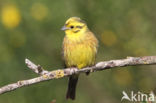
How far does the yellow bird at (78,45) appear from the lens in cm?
551

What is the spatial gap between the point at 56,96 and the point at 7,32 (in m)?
1.24

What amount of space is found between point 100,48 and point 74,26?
175cm

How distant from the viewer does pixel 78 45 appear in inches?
219

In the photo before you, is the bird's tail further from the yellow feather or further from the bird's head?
the bird's head

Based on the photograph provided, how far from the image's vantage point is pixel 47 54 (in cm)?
720

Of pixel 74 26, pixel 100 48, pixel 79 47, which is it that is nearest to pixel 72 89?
pixel 79 47

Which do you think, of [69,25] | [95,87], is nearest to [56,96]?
[95,87]

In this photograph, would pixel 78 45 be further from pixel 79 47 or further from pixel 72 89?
pixel 72 89

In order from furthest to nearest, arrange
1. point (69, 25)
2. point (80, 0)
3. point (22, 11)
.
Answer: point (22, 11), point (80, 0), point (69, 25)

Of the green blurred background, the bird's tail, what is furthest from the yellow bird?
the green blurred background

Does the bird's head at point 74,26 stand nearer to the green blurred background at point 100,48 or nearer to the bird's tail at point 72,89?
the bird's tail at point 72,89

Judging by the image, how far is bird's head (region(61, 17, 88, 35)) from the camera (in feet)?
18.4

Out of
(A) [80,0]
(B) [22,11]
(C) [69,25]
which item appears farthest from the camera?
(B) [22,11]

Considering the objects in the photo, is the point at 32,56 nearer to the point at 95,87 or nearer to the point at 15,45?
the point at 15,45
